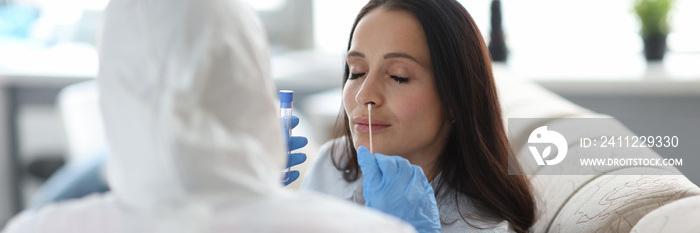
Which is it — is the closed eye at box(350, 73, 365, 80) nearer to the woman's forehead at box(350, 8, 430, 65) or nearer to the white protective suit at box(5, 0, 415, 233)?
the woman's forehead at box(350, 8, 430, 65)

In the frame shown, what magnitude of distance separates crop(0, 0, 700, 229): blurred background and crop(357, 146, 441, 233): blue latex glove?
1546 mm

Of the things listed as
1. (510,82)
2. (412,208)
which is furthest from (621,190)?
(510,82)

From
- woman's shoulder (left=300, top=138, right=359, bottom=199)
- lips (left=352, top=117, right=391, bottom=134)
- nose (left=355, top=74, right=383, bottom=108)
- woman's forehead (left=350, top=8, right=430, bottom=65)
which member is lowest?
woman's shoulder (left=300, top=138, right=359, bottom=199)

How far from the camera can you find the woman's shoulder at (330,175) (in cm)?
157

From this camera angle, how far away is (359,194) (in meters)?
1.52

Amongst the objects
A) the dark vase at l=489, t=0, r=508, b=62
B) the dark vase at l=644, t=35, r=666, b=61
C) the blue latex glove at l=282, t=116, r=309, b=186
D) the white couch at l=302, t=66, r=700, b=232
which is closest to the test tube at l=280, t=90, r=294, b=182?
the blue latex glove at l=282, t=116, r=309, b=186

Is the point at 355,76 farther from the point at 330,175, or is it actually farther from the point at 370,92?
the point at 330,175

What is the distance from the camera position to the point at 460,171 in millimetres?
1359

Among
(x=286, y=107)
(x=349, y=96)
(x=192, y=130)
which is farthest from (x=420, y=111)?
(x=192, y=130)

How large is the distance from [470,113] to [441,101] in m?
0.06

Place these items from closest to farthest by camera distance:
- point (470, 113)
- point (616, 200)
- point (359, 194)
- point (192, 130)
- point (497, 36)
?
point (192, 130)
point (616, 200)
point (470, 113)
point (359, 194)
point (497, 36)

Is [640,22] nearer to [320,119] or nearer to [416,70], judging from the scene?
[320,119]

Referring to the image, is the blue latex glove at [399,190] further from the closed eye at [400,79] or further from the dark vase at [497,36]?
the dark vase at [497,36]

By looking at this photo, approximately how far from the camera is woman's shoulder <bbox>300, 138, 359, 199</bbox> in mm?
1573
